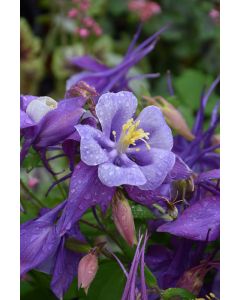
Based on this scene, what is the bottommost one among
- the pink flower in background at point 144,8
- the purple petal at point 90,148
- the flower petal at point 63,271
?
the flower petal at point 63,271

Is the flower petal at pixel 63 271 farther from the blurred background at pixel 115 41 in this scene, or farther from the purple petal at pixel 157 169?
the blurred background at pixel 115 41

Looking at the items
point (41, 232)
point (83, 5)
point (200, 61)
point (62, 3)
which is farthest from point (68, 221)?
point (200, 61)

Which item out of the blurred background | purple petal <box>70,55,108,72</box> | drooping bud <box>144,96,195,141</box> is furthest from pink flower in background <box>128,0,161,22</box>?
drooping bud <box>144,96,195,141</box>

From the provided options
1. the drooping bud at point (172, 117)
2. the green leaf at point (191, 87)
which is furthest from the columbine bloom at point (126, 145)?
the green leaf at point (191, 87)

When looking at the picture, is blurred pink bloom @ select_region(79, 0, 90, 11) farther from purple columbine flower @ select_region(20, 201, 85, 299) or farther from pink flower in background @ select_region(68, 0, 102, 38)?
purple columbine flower @ select_region(20, 201, 85, 299)

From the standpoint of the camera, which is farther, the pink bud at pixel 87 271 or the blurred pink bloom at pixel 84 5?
the blurred pink bloom at pixel 84 5

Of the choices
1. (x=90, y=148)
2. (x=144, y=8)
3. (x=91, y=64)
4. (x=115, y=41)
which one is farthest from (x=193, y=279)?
(x=115, y=41)

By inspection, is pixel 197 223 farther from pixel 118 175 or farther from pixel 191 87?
pixel 191 87

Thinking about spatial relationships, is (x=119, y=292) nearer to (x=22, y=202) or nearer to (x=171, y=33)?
(x=22, y=202)
